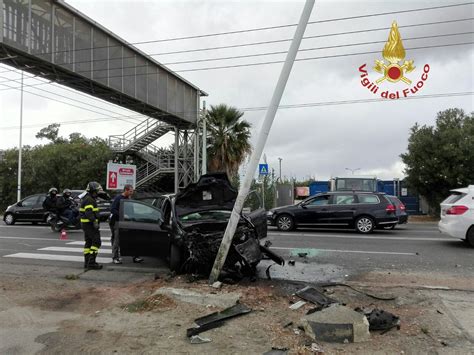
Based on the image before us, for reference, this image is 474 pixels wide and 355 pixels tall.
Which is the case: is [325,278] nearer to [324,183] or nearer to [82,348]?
[82,348]

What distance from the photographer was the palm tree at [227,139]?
24516 mm

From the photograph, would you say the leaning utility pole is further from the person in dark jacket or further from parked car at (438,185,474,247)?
parked car at (438,185,474,247)

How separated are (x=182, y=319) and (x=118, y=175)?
19.6 meters

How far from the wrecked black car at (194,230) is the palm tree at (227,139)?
1542 centimetres

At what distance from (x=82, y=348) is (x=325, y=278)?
4.41m

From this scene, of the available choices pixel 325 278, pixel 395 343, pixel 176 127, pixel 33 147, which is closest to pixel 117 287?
pixel 325 278

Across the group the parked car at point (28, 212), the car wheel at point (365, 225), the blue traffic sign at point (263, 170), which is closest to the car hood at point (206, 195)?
the car wheel at point (365, 225)

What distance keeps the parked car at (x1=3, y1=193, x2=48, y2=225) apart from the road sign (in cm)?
480

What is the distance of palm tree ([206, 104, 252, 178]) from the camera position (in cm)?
2452

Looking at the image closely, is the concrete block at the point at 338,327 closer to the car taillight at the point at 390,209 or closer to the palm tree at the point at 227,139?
the car taillight at the point at 390,209

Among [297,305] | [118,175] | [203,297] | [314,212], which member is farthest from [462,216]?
[118,175]

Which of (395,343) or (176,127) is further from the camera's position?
(176,127)

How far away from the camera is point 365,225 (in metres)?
14.4

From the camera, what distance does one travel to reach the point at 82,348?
4.35m
